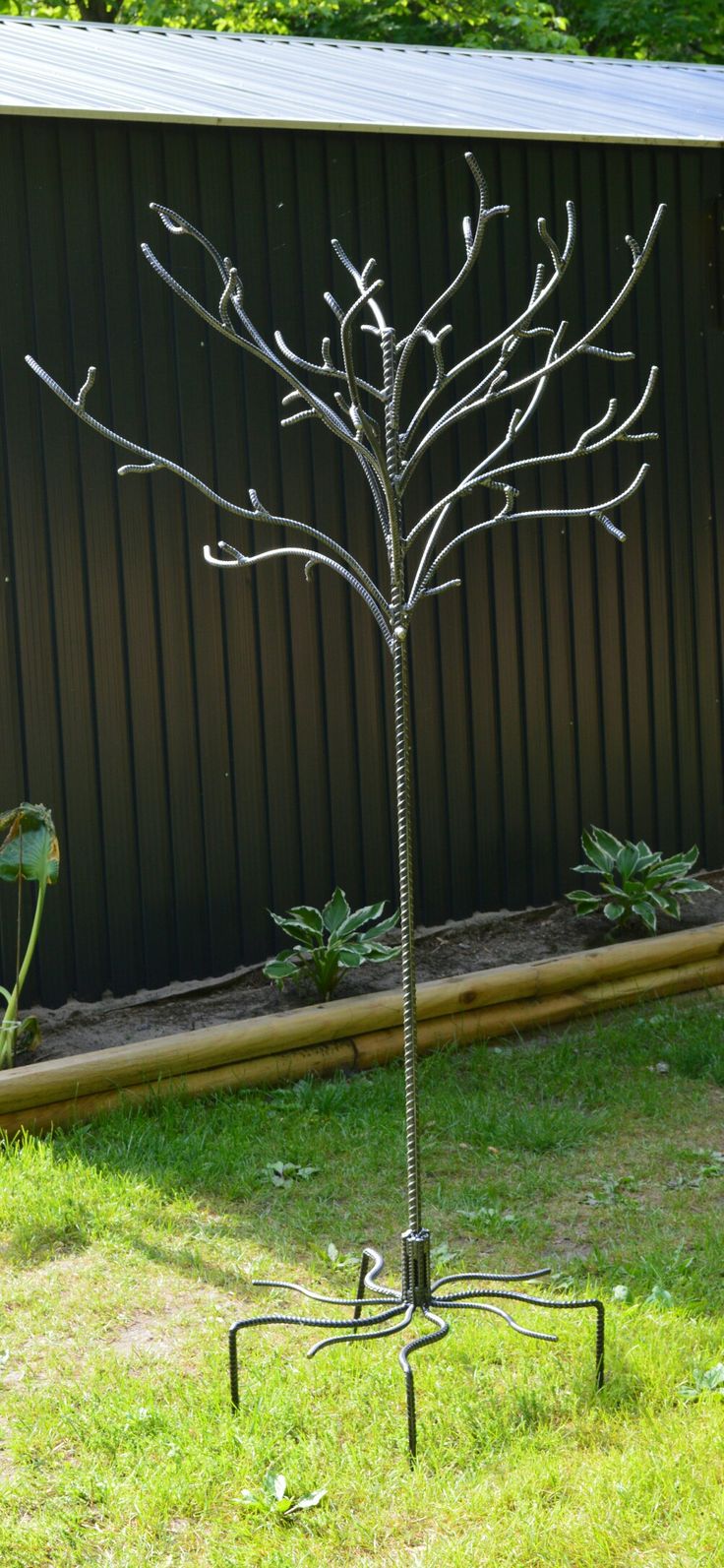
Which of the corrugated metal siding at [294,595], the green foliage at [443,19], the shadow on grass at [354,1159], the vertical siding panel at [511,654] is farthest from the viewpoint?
the green foliage at [443,19]

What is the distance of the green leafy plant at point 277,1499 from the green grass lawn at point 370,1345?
0.01m

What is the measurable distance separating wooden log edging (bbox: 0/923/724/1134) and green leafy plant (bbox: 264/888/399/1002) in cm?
19

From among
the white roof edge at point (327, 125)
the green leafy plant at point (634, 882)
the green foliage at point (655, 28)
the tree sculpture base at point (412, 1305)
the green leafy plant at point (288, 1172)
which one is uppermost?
the green foliage at point (655, 28)

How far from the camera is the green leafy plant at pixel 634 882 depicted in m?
6.19

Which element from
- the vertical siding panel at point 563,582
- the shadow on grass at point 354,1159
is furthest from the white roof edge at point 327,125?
the shadow on grass at point 354,1159

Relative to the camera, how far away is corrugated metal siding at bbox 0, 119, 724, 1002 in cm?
562

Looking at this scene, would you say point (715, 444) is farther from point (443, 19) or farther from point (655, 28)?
point (443, 19)

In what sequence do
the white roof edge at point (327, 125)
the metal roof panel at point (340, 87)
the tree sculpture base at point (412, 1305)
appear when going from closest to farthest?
the tree sculpture base at point (412, 1305) < the white roof edge at point (327, 125) < the metal roof panel at point (340, 87)

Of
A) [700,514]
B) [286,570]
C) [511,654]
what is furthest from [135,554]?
[700,514]

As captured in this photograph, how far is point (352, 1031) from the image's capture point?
5.28 meters

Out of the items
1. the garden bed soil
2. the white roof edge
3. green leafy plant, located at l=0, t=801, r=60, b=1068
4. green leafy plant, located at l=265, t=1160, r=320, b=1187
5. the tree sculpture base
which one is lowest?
the garden bed soil

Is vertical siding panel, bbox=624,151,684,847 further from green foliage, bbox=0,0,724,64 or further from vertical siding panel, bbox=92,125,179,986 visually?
green foliage, bbox=0,0,724,64

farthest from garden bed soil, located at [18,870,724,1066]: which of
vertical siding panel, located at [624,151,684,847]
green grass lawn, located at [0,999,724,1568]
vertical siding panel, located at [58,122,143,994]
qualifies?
green grass lawn, located at [0,999,724,1568]

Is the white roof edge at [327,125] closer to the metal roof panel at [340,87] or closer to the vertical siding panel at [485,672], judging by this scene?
the metal roof panel at [340,87]
